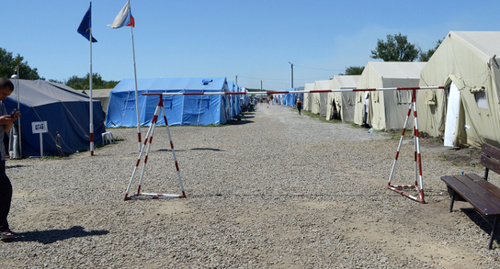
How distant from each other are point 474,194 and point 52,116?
12.7 m

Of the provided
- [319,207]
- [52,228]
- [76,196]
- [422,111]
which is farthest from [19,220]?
[422,111]

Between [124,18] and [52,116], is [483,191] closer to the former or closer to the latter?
[124,18]

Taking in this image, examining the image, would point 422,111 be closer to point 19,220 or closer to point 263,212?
point 263,212

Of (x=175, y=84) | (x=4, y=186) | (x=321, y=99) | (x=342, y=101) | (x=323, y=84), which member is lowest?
(x=4, y=186)

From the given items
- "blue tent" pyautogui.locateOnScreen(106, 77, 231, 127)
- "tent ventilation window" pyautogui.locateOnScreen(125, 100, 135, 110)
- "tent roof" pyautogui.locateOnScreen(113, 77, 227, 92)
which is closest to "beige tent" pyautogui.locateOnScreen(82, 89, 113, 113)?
"tent roof" pyautogui.locateOnScreen(113, 77, 227, 92)

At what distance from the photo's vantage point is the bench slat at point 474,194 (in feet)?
13.6

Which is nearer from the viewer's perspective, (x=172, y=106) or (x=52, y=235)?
(x=52, y=235)

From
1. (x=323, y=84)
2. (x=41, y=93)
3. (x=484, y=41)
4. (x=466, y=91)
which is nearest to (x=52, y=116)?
(x=41, y=93)

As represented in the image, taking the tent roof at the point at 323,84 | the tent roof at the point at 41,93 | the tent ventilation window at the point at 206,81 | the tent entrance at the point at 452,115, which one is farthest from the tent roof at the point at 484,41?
the tent roof at the point at 323,84

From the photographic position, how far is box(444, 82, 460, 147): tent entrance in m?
11.5

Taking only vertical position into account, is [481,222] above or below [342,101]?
below

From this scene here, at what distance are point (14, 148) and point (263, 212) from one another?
9617 mm

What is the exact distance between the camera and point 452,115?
11.7 m

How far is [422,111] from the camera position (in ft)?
48.6
